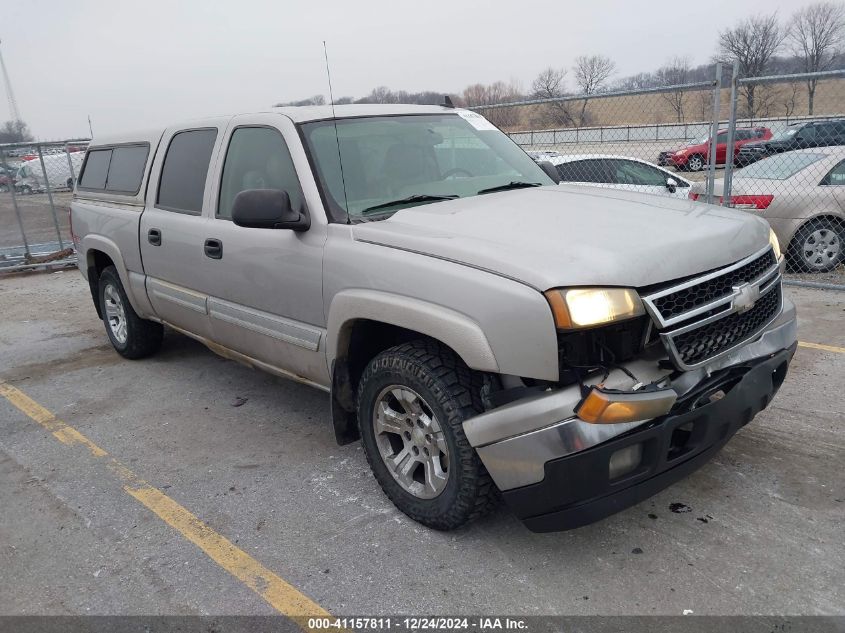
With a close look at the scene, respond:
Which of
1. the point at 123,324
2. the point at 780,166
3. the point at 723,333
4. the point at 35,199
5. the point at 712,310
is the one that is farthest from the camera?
the point at 35,199

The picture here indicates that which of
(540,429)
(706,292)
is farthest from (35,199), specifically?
(706,292)

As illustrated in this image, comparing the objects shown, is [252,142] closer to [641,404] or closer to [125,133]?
[125,133]

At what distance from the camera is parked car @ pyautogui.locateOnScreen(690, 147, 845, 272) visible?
24.7 feet

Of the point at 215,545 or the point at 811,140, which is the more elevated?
the point at 811,140

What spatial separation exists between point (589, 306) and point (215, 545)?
6.53 feet

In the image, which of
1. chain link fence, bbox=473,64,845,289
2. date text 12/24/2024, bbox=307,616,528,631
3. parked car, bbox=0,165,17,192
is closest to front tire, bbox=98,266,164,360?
date text 12/24/2024, bbox=307,616,528,631

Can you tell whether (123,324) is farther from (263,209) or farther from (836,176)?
(836,176)

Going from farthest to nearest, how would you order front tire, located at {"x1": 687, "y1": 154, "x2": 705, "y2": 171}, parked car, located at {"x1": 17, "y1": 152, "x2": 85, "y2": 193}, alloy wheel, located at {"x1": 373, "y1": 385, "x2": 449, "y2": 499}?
front tire, located at {"x1": 687, "y1": 154, "x2": 705, "y2": 171}
parked car, located at {"x1": 17, "y1": 152, "x2": 85, "y2": 193}
alloy wheel, located at {"x1": 373, "y1": 385, "x2": 449, "y2": 499}

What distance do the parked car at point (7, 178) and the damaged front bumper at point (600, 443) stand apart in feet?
37.2

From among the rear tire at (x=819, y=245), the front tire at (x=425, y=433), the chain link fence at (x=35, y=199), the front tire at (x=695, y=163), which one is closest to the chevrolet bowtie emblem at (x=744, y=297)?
the front tire at (x=425, y=433)

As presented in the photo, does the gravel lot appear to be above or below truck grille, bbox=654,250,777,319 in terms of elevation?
below

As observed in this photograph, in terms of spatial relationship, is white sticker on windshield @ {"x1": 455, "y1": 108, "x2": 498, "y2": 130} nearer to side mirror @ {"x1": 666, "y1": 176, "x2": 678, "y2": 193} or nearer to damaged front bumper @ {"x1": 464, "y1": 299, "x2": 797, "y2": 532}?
damaged front bumper @ {"x1": 464, "y1": 299, "x2": 797, "y2": 532}

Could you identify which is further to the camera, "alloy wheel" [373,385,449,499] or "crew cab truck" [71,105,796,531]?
"alloy wheel" [373,385,449,499]

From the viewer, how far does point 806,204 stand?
7.56m
